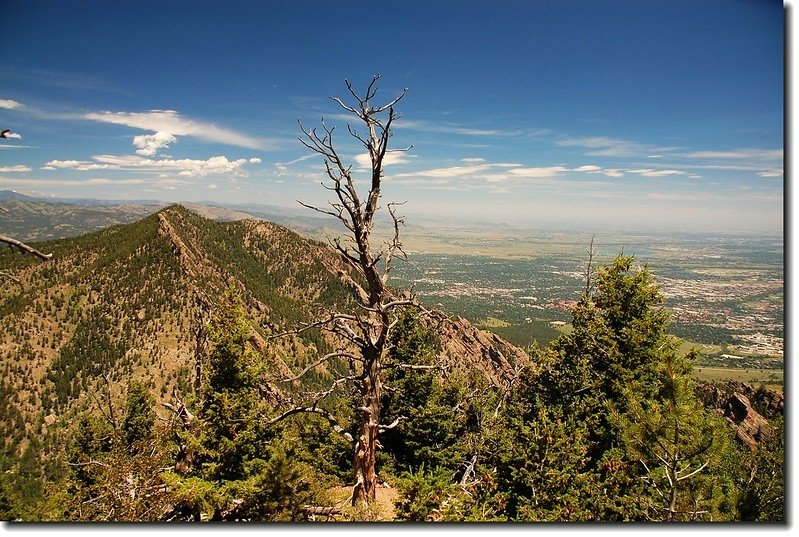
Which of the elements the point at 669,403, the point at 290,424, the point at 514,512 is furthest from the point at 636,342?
the point at 290,424

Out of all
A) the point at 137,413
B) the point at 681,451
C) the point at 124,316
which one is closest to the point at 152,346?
the point at 124,316

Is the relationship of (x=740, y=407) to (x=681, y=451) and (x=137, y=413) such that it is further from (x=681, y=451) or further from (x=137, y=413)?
(x=137, y=413)

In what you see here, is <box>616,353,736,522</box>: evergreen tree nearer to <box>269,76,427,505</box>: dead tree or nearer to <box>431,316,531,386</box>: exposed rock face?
<box>269,76,427,505</box>: dead tree

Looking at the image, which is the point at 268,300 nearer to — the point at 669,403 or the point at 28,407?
the point at 28,407

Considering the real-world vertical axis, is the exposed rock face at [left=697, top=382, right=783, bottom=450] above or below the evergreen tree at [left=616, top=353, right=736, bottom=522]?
below

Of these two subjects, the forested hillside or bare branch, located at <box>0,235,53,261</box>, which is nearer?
bare branch, located at <box>0,235,53,261</box>

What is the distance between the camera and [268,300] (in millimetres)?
64375

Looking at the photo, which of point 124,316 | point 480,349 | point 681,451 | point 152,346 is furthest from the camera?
point 480,349

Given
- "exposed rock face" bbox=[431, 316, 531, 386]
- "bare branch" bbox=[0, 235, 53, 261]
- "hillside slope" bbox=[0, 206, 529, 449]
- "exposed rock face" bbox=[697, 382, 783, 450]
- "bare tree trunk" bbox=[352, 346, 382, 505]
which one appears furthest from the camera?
"exposed rock face" bbox=[431, 316, 531, 386]

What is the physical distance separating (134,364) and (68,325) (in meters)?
14.3

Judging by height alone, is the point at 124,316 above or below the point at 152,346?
above

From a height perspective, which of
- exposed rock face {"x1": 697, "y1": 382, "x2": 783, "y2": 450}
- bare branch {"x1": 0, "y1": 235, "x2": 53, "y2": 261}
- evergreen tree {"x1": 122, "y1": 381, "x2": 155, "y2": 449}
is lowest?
exposed rock face {"x1": 697, "y1": 382, "x2": 783, "y2": 450}

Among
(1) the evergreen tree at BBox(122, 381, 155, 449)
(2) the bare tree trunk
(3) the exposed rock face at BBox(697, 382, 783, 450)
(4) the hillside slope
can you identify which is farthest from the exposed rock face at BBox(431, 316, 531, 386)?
(2) the bare tree trunk

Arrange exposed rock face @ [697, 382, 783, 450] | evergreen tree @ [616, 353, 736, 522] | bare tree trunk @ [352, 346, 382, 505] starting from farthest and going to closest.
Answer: exposed rock face @ [697, 382, 783, 450] < bare tree trunk @ [352, 346, 382, 505] < evergreen tree @ [616, 353, 736, 522]
